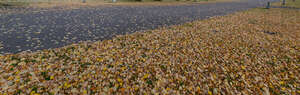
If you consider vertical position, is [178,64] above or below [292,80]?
above

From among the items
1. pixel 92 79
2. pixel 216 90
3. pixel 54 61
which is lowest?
pixel 216 90

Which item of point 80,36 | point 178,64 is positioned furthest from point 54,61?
point 178,64

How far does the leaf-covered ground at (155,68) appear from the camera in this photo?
3943 millimetres

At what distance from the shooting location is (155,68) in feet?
16.0

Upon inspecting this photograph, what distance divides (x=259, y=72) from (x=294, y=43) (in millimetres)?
4932

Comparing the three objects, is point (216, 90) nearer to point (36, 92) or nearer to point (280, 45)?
point (36, 92)

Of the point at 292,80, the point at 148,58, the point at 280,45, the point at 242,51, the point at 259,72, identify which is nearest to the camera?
the point at 292,80

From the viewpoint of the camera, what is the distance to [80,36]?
7824 mm

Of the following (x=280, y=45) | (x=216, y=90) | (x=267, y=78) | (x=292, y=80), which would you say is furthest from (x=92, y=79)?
(x=280, y=45)

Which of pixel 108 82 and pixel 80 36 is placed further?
pixel 80 36

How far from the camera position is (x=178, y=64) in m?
5.18

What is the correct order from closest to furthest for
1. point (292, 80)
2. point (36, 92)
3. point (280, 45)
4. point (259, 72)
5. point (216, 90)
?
point (36, 92) → point (216, 90) → point (292, 80) → point (259, 72) → point (280, 45)

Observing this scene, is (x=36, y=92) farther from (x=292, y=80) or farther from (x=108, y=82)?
(x=292, y=80)

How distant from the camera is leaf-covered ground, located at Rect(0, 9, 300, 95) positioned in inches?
155
